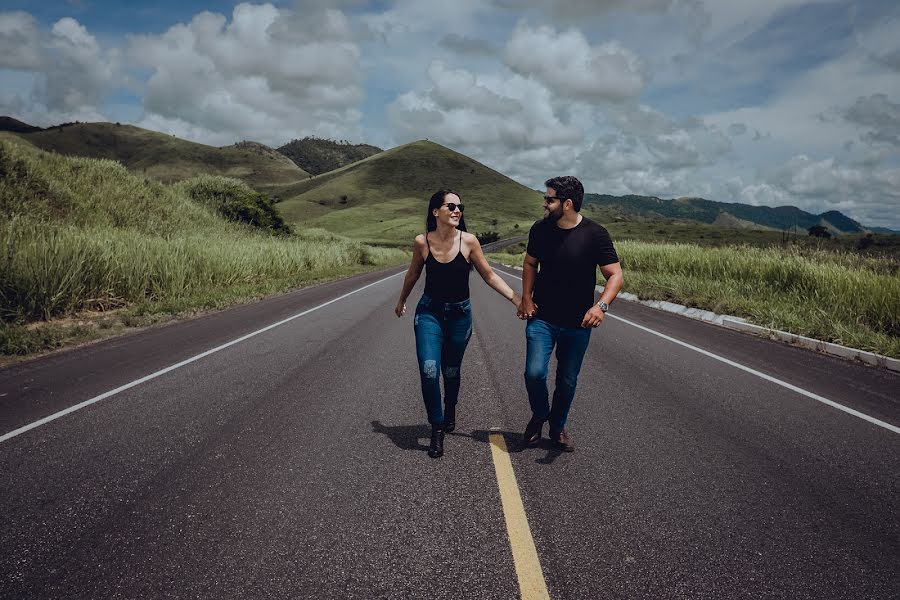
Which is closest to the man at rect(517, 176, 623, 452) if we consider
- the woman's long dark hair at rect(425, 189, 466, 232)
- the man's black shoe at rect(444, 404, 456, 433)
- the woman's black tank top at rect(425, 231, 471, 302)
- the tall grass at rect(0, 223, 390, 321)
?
the woman's black tank top at rect(425, 231, 471, 302)

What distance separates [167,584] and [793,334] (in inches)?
433

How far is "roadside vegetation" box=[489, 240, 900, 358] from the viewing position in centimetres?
959

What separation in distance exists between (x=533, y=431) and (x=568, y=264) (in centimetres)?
145

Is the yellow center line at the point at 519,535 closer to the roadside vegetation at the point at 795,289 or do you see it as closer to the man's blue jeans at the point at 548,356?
the man's blue jeans at the point at 548,356

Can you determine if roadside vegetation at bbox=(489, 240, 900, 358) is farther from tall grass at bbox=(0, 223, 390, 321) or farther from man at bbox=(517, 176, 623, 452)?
tall grass at bbox=(0, 223, 390, 321)

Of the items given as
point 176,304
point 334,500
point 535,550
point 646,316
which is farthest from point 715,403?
point 176,304

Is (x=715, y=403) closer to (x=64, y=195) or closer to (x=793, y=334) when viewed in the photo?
(x=793, y=334)

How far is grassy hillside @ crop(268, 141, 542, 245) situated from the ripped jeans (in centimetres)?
10031

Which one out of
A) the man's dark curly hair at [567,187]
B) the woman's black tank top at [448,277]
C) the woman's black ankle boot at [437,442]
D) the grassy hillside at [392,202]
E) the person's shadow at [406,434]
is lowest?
the person's shadow at [406,434]

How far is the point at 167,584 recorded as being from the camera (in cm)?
252

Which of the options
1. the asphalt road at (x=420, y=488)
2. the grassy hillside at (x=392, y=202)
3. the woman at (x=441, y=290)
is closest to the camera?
the asphalt road at (x=420, y=488)

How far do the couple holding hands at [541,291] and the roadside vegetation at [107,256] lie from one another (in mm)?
7666

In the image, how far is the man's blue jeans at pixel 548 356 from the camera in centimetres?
402

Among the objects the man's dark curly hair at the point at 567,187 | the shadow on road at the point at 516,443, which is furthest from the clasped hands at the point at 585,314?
the shadow on road at the point at 516,443
